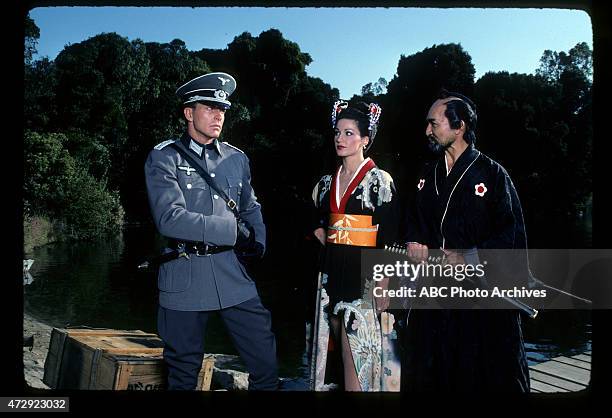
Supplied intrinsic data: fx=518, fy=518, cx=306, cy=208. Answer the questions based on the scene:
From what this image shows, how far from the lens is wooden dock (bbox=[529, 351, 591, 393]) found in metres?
3.27

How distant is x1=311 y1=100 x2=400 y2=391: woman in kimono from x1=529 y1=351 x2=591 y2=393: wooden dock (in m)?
1.07

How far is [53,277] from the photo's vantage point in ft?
10.4

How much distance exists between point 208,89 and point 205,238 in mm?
877

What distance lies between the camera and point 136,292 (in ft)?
10.1

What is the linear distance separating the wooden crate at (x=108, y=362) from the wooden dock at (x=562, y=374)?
2175 mm

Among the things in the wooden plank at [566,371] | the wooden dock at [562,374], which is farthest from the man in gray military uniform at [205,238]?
the wooden plank at [566,371]

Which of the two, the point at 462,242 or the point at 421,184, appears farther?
the point at 421,184

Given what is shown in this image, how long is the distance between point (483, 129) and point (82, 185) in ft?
8.06

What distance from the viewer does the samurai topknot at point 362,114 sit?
3.07 m

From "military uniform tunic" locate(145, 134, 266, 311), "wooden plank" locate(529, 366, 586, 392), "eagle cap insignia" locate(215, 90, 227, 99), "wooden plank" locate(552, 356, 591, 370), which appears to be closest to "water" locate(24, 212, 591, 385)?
"military uniform tunic" locate(145, 134, 266, 311)

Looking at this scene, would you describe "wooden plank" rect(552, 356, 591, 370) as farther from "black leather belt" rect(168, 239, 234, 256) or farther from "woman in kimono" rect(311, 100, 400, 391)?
"black leather belt" rect(168, 239, 234, 256)

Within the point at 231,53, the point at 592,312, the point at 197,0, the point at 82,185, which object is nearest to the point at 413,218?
the point at 592,312

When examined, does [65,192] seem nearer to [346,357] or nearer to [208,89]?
[208,89]

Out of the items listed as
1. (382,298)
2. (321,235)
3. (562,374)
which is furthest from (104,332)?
(562,374)
